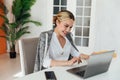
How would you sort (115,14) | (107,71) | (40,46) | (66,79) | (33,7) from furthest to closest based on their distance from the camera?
(33,7) → (115,14) → (40,46) → (107,71) → (66,79)

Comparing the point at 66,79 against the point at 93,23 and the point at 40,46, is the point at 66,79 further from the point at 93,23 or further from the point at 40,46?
the point at 93,23

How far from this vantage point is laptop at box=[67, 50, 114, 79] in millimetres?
1244

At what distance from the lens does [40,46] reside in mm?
1609

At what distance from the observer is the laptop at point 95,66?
4.08 ft

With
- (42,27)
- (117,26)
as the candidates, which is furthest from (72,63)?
(42,27)

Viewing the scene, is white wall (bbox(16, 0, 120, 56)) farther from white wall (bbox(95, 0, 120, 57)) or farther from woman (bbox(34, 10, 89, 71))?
woman (bbox(34, 10, 89, 71))

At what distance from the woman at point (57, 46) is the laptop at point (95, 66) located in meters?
0.16

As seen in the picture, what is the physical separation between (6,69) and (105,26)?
2.26 metres

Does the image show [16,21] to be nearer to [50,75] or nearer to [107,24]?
[107,24]

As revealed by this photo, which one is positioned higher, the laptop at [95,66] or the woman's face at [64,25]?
the woman's face at [64,25]

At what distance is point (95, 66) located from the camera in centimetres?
129

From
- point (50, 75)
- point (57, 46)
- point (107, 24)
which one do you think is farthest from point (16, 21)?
point (50, 75)

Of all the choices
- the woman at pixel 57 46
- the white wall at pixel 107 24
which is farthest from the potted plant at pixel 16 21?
the woman at pixel 57 46

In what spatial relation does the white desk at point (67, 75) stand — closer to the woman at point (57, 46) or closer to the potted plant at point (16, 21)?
the woman at point (57, 46)
